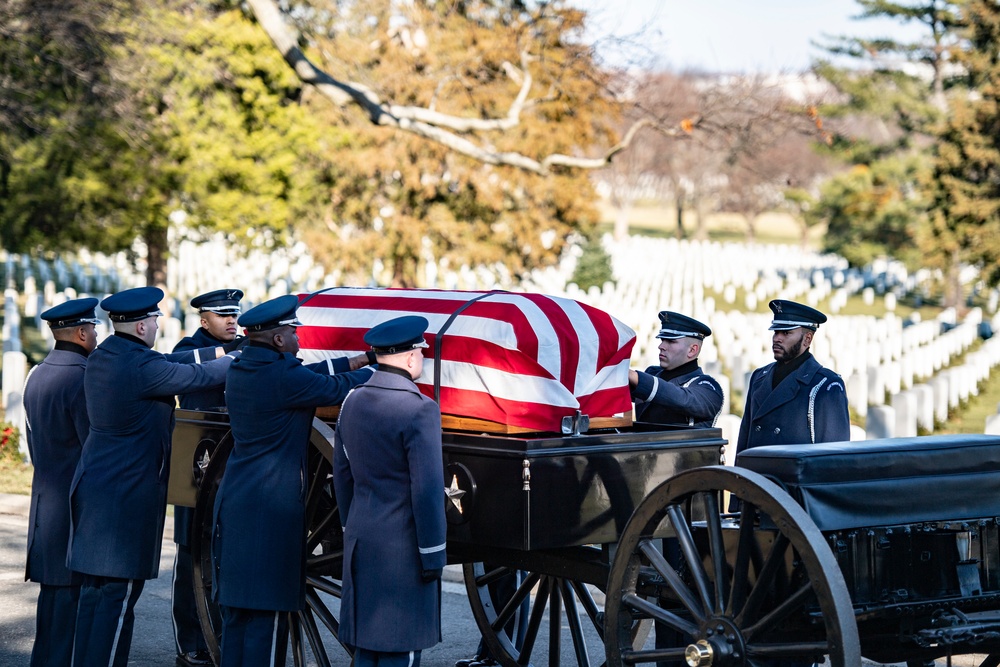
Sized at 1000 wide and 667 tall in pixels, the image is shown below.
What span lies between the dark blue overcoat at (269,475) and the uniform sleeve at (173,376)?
0.41 metres

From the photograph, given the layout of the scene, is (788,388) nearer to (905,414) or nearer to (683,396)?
(683,396)

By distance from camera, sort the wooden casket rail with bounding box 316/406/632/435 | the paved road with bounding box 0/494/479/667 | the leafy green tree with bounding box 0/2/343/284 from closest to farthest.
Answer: the wooden casket rail with bounding box 316/406/632/435
the paved road with bounding box 0/494/479/667
the leafy green tree with bounding box 0/2/343/284

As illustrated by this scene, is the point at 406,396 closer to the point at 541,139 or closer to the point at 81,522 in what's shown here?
the point at 81,522

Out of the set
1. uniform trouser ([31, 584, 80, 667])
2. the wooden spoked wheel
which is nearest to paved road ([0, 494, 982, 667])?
the wooden spoked wheel

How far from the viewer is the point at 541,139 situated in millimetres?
24250

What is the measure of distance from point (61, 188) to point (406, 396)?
51.3 feet

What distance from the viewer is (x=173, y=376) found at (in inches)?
209

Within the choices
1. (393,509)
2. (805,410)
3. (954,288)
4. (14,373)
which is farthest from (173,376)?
(954,288)

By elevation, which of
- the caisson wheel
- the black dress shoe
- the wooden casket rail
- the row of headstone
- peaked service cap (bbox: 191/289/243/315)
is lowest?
the black dress shoe

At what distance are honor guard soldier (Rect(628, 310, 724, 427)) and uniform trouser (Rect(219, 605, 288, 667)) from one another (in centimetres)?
183

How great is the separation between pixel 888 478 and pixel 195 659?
3.44 metres

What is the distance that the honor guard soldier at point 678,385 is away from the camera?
551cm

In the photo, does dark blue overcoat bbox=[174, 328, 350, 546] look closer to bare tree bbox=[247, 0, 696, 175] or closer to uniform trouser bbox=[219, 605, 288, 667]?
uniform trouser bbox=[219, 605, 288, 667]

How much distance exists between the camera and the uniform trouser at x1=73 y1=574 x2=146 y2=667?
17.2ft
